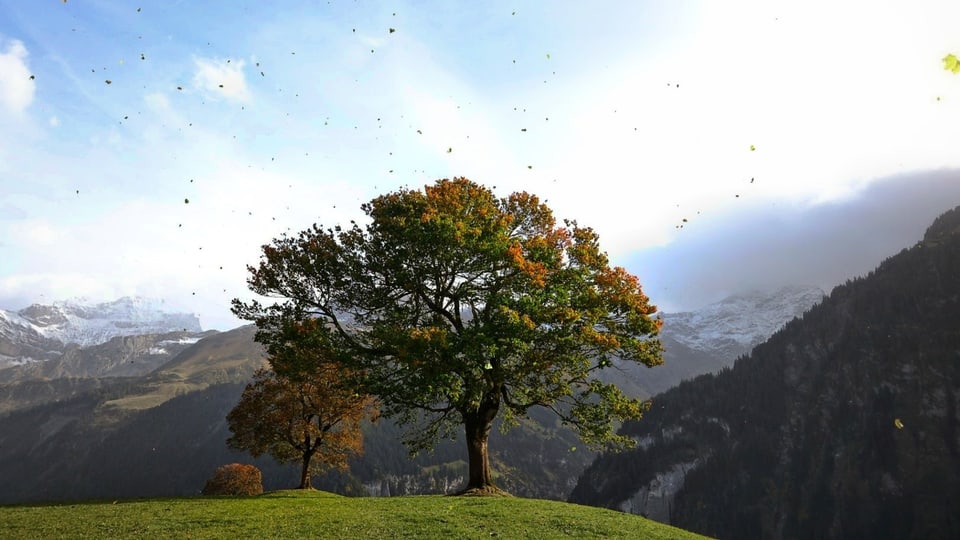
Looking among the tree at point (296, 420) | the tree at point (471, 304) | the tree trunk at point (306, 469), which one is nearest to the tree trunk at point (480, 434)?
the tree at point (471, 304)

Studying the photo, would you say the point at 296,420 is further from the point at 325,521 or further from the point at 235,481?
the point at 235,481

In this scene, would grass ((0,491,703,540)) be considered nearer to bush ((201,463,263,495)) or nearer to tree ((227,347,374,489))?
tree ((227,347,374,489))

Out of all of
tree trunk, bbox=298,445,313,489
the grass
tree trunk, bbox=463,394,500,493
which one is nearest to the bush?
tree trunk, bbox=298,445,313,489

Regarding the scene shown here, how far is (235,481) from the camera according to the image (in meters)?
91.5

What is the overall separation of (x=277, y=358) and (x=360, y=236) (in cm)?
974

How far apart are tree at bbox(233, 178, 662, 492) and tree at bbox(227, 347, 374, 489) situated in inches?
814

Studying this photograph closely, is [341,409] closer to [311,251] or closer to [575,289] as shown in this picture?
[311,251]

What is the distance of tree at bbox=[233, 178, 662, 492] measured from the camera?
32.5 meters

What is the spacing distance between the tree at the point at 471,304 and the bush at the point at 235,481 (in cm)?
6619

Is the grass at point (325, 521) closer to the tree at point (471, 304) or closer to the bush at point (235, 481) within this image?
the tree at point (471, 304)

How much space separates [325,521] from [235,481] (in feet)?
257

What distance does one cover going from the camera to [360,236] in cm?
3688

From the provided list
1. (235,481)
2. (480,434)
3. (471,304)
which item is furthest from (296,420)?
(235,481)

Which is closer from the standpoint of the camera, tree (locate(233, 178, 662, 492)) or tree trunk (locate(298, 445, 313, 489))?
tree (locate(233, 178, 662, 492))
